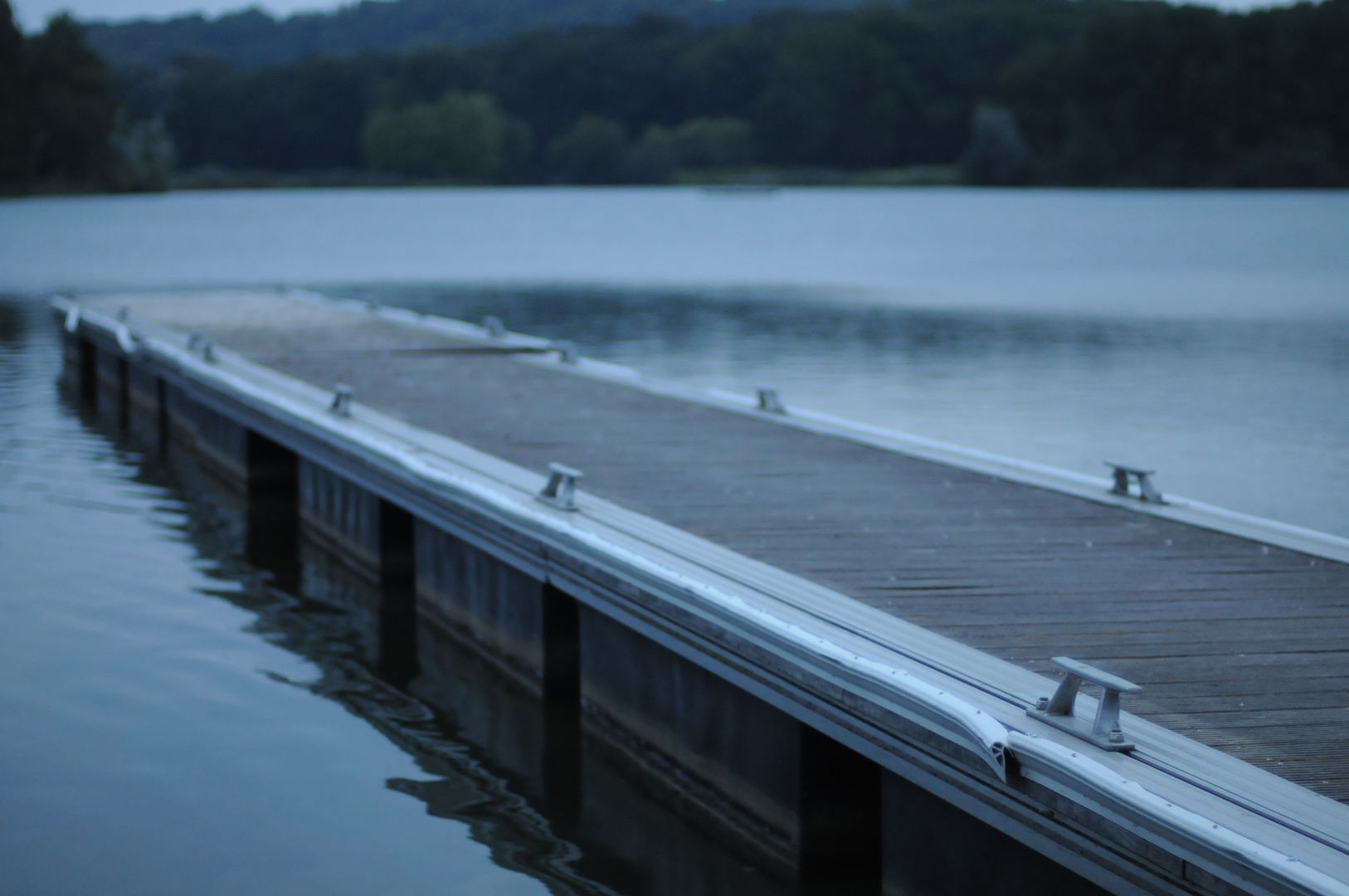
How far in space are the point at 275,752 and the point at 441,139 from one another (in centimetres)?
13531

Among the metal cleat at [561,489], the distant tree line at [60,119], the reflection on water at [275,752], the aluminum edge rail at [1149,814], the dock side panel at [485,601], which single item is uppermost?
the distant tree line at [60,119]

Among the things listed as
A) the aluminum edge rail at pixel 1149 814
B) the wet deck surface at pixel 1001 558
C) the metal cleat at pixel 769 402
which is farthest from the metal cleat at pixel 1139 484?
the aluminum edge rail at pixel 1149 814

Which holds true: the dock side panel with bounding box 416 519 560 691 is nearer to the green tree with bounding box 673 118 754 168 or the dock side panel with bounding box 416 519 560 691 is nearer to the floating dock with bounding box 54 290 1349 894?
the floating dock with bounding box 54 290 1349 894

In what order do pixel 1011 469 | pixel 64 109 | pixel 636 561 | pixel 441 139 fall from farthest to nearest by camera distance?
pixel 441 139 → pixel 64 109 → pixel 1011 469 → pixel 636 561

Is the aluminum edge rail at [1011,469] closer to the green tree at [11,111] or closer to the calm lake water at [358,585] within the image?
the calm lake water at [358,585]

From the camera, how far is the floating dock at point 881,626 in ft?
11.2

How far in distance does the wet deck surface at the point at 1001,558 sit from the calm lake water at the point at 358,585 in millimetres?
1088

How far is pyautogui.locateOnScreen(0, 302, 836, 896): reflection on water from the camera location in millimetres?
4984

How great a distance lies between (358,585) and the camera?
8305 millimetres

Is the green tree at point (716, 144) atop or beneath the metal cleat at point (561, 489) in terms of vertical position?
atop

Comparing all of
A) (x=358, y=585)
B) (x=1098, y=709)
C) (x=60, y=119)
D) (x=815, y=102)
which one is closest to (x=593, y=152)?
(x=815, y=102)

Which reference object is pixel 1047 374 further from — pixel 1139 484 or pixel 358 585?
pixel 1139 484

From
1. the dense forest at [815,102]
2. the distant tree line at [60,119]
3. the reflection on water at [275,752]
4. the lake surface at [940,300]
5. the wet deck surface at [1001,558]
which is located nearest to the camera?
the wet deck surface at [1001,558]

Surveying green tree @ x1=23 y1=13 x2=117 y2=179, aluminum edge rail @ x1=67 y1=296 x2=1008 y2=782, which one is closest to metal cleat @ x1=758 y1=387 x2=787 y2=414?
aluminum edge rail @ x1=67 y1=296 x2=1008 y2=782
